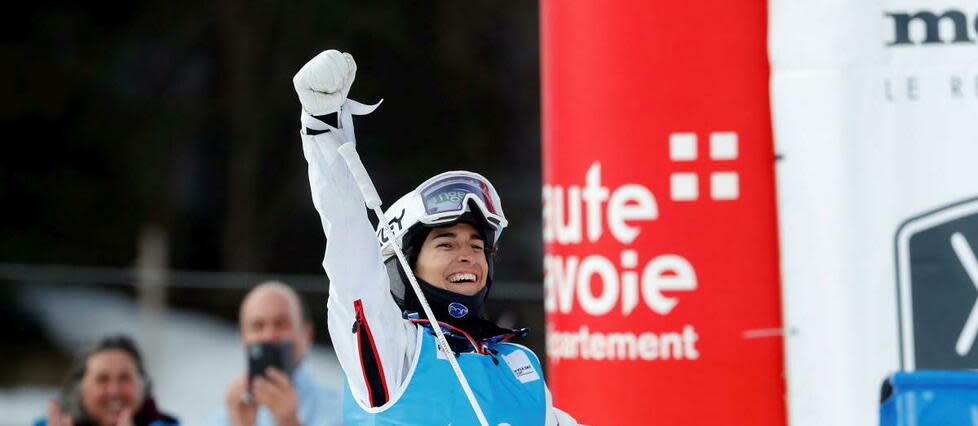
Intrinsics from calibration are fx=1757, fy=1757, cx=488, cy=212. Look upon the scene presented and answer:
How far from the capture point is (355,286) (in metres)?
3.40

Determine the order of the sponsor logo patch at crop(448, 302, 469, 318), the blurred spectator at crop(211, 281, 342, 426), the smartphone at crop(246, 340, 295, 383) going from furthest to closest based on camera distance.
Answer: the smartphone at crop(246, 340, 295, 383) → the blurred spectator at crop(211, 281, 342, 426) → the sponsor logo patch at crop(448, 302, 469, 318)

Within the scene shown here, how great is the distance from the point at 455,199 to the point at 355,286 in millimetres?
372

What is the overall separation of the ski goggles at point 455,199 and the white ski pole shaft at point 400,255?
118 mm

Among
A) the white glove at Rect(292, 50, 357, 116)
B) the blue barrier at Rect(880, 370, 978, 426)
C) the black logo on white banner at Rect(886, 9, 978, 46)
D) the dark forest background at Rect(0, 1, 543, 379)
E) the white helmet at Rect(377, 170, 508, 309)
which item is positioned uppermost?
the dark forest background at Rect(0, 1, 543, 379)

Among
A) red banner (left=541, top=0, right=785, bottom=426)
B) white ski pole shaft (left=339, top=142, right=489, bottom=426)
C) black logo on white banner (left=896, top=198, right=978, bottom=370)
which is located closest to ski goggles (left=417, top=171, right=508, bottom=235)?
white ski pole shaft (left=339, top=142, right=489, bottom=426)

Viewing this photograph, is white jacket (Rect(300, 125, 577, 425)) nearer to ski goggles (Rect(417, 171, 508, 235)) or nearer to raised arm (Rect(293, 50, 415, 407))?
raised arm (Rect(293, 50, 415, 407))

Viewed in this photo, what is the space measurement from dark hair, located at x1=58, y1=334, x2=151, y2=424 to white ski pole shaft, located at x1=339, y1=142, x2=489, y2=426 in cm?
272

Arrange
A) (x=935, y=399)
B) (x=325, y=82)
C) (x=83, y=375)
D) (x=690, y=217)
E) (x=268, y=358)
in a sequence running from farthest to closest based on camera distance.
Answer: (x=83, y=375) → (x=268, y=358) → (x=690, y=217) → (x=935, y=399) → (x=325, y=82)

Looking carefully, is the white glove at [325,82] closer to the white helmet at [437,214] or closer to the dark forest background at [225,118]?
the white helmet at [437,214]

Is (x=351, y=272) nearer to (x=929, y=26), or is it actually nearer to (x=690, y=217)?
(x=690, y=217)

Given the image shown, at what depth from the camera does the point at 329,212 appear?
11.0 feet

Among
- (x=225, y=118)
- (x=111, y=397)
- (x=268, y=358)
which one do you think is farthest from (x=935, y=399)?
(x=225, y=118)

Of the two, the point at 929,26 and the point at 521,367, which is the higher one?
the point at 929,26

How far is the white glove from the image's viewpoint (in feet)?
10.8
